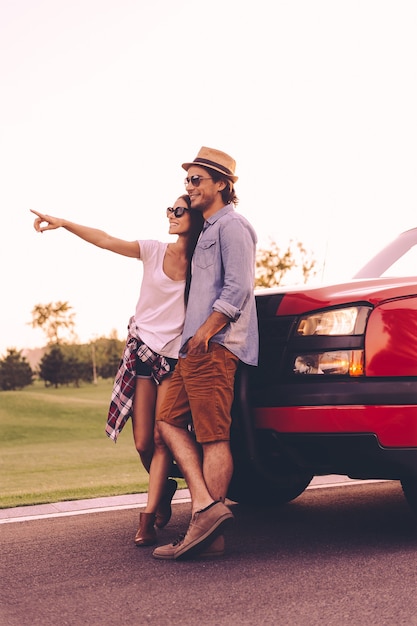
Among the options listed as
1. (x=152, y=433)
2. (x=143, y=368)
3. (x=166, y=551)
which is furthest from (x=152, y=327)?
(x=166, y=551)

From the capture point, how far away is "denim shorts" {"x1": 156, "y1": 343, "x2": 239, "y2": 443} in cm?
453

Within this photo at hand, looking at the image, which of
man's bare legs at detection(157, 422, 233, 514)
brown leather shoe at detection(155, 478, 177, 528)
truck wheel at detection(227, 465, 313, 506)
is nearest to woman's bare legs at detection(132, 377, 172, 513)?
brown leather shoe at detection(155, 478, 177, 528)

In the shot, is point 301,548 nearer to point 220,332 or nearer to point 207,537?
point 207,537

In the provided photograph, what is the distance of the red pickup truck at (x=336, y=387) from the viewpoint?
4.32 meters

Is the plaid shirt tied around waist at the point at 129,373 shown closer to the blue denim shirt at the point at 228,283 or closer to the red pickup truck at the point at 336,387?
the blue denim shirt at the point at 228,283

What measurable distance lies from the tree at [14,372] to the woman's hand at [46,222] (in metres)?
81.0

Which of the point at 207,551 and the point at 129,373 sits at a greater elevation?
the point at 129,373

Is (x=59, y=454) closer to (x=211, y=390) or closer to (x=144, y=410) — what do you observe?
(x=144, y=410)

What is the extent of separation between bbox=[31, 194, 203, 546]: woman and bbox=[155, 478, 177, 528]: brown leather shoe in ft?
0.50

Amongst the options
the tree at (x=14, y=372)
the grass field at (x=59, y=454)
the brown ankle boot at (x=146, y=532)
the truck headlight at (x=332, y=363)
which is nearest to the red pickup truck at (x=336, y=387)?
the truck headlight at (x=332, y=363)

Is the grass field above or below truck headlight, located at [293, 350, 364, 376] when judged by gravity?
below

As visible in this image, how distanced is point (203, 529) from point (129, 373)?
3.39ft

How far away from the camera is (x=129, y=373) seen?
5.05 m

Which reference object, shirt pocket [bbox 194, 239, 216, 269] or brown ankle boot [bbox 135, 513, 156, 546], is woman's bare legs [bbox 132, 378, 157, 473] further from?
shirt pocket [bbox 194, 239, 216, 269]
